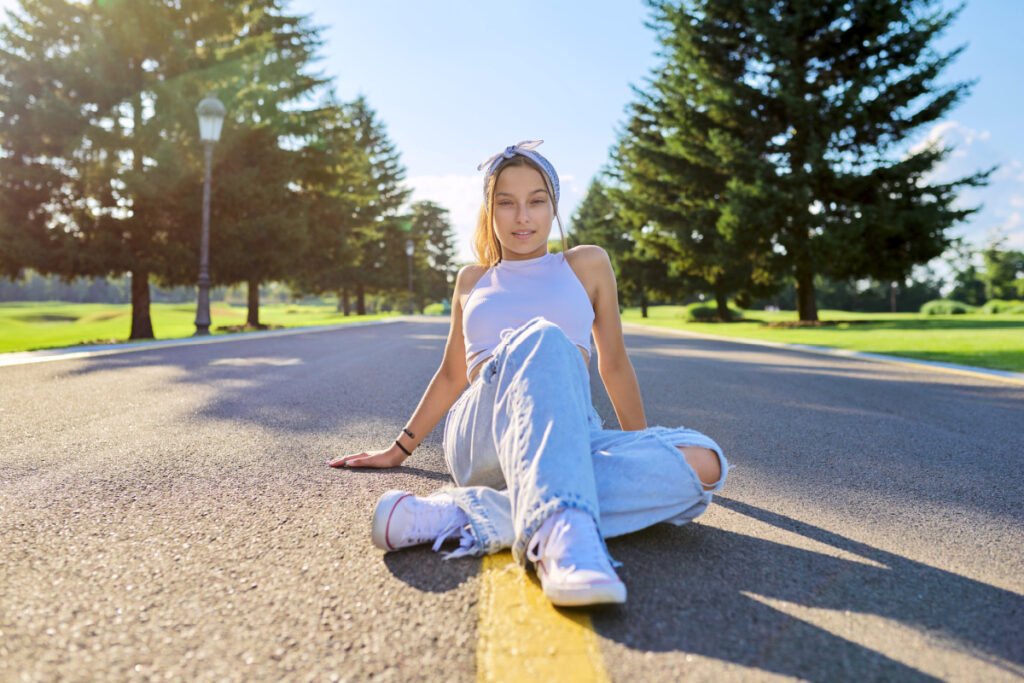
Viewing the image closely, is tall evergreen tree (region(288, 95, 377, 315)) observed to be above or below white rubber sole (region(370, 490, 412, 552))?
above

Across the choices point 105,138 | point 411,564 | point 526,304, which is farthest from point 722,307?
point 411,564

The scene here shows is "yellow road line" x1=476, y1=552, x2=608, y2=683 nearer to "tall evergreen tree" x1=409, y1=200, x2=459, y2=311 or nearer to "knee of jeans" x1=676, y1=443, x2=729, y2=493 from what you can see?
"knee of jeans" x1=676, y1=443, x2=729, y2=493

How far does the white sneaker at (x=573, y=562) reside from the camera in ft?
4.63

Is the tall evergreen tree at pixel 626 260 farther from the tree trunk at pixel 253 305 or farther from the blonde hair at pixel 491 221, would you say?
the blonde hair at pixel 491 221

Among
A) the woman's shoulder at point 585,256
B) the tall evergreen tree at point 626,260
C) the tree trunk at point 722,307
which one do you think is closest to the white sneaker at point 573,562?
the woman's shoulder at point 585,256

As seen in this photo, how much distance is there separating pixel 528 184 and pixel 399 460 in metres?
1.32

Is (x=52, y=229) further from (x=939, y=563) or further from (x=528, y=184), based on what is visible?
(x=939, y=563)

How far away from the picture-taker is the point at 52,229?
16.1 m

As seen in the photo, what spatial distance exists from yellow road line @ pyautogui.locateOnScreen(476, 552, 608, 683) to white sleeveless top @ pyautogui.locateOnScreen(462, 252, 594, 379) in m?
0.96

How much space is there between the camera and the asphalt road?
4.12 ft

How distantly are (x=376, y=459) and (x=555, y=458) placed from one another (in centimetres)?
146

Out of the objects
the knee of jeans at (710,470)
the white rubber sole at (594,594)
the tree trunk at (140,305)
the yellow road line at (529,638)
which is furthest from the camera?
the tree trunk at (140,305)

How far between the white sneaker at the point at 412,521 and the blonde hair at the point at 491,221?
1.12 metres

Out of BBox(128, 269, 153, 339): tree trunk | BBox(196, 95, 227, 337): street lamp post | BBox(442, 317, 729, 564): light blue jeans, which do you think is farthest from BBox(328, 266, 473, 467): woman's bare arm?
BBox(128, 269, 153, 339): tree trunk
